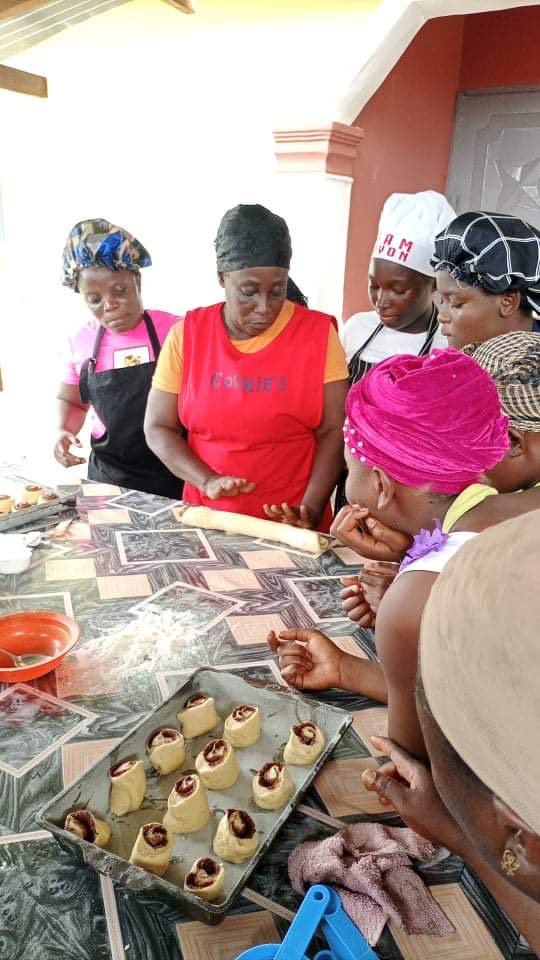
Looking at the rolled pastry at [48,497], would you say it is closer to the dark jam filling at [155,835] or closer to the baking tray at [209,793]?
the baking tray at [209,793]

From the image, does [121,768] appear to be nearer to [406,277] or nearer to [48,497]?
[48,497]

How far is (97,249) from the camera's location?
7.81 feet

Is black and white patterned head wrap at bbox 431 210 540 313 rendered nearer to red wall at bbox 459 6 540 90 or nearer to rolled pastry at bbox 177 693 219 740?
rolled pastry at bbox 177 693 219 740

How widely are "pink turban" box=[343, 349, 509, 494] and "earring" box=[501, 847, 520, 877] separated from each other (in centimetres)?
71

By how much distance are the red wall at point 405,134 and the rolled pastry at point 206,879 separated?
3482 millimetres

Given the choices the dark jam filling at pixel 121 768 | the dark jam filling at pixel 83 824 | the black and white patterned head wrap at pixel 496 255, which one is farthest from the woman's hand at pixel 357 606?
the black and white patterned head wrap at pixel 496 255

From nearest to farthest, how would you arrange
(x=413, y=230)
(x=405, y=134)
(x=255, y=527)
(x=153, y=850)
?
(x=153, y=850)
(x=255, y=527)
(x=413, y=230)
(x=405, y=134)

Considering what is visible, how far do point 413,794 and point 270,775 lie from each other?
220 mm

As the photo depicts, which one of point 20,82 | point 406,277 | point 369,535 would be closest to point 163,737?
point 369,535

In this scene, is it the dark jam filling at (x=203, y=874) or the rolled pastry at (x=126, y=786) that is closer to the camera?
the dark jam filling at (x=203, y=874)

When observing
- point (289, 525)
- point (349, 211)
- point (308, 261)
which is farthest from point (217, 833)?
point (349, 211)

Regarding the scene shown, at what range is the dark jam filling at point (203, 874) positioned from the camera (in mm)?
851

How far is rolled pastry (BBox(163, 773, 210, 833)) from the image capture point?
38.5 inches

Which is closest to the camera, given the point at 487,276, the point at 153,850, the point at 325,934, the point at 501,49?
the point at 325,934
